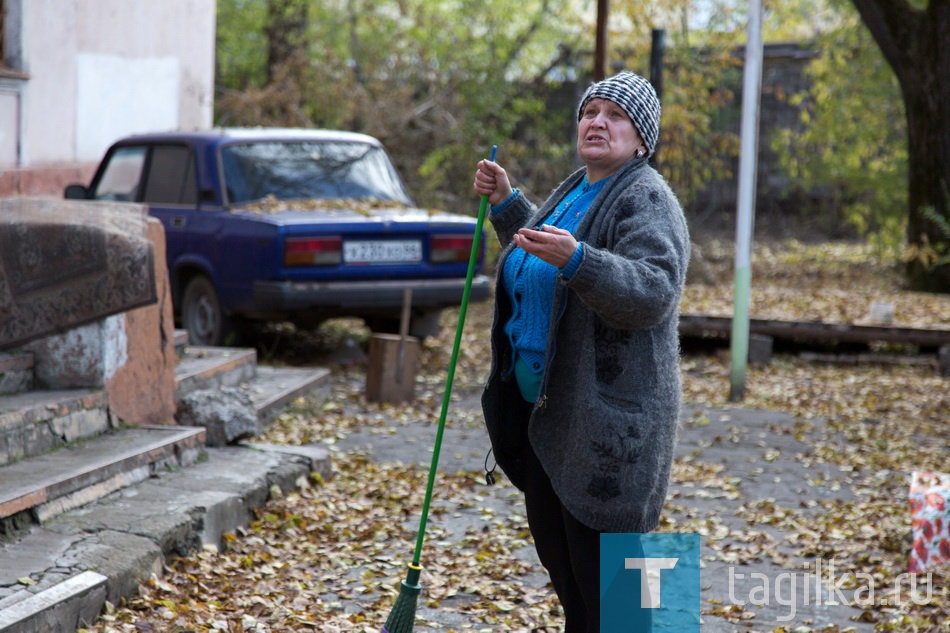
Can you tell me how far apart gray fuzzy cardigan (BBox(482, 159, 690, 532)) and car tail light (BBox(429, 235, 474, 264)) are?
541 centimetres

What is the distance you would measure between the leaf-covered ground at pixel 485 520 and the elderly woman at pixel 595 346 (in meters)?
1.22

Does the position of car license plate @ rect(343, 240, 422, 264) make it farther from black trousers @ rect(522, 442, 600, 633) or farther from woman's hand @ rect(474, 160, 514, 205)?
black trousers @ rect(522, 442, 600, 633)

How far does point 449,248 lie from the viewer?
8.44 metres

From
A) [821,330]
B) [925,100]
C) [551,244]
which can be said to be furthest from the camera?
[925,100]

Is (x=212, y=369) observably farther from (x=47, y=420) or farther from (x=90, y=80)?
(x=90, y=80)

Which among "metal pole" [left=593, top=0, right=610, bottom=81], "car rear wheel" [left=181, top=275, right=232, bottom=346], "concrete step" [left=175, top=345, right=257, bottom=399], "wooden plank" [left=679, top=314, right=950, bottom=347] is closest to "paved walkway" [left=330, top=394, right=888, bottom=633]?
"concrete step" [left=175, top=345, right=257, bottom=399]

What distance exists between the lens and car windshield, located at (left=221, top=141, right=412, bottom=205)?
8445 mm

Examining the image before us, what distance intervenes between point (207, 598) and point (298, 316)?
4.03 metres

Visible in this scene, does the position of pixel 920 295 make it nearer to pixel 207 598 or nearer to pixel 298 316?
pixel 298 316

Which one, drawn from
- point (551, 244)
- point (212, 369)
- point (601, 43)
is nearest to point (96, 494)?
point (212, 369)

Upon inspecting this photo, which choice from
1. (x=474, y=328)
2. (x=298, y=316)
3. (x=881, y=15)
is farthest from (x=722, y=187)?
(x=298, y=316)

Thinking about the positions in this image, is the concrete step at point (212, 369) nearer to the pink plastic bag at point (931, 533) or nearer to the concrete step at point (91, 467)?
the concrete step at point (91, 467)

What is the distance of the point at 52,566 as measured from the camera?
12.3ft

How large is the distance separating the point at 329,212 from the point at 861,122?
33.3 feet
